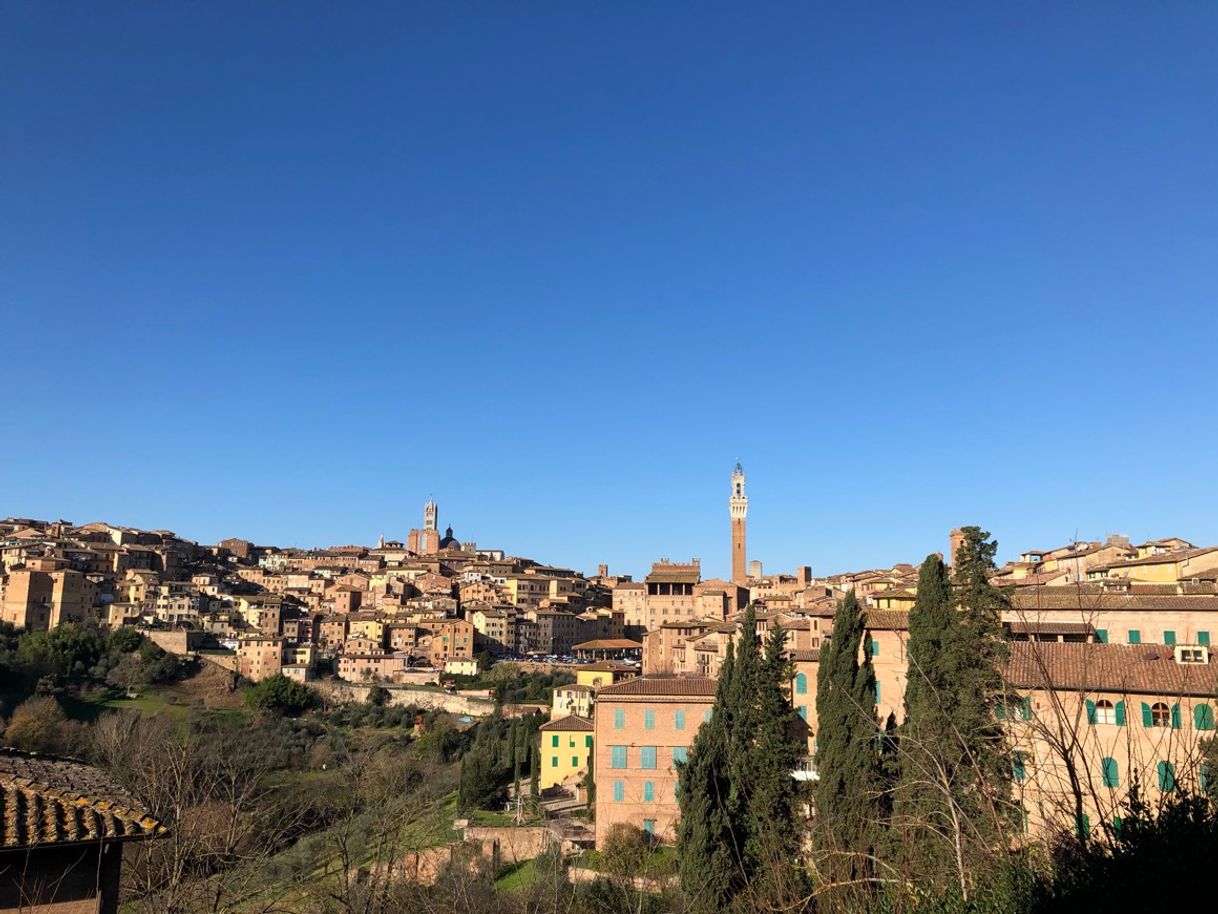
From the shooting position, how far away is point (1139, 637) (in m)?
21.0

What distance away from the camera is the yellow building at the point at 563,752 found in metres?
36.0

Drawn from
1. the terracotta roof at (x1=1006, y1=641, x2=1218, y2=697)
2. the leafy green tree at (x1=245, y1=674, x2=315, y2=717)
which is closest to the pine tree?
the terracotta roof at (x1=1006, y1=641, x2=1218, y2=697)

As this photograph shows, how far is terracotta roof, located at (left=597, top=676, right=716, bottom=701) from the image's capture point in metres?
24.3

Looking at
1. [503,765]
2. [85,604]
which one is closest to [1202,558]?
[503,765]

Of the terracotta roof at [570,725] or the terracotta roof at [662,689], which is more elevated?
the terracotta roof at [662,689]

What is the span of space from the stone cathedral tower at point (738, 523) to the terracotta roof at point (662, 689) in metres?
59.1

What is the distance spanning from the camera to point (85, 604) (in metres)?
70.1

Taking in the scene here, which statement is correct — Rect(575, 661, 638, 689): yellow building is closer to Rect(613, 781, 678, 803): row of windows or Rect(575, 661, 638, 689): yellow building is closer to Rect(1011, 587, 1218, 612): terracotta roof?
Rect(613, 781, 678, 803): row of windows

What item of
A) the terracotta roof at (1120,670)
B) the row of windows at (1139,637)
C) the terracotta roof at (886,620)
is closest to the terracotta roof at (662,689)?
the terracotta roof at (886,620)

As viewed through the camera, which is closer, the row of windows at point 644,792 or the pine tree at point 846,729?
the pine tree at point 846,729

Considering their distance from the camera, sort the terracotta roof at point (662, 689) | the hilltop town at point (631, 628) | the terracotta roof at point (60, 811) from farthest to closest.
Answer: the terracotta roof at point (662, 689)
the hilltop town at point (631, 628)
the terracotta roof at point (60, 811)

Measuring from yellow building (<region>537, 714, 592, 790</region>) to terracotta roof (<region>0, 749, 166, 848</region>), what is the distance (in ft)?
104

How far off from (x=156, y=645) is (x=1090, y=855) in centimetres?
6869

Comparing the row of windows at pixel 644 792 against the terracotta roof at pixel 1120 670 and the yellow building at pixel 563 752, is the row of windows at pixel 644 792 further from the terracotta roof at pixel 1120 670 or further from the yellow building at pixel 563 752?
the yellow building at pixel 563 752
